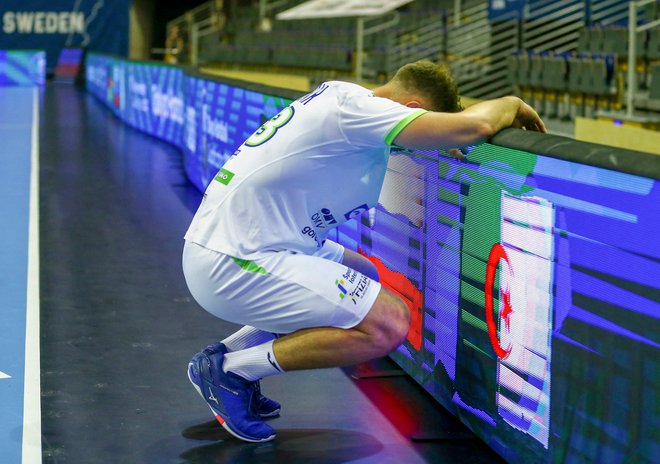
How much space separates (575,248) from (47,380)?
2.44 m

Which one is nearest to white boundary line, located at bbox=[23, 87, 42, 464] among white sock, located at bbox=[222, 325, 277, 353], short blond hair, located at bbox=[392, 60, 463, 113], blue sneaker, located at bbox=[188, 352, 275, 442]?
blue sneaker, located at bbox=[188, 352, 275, 442]

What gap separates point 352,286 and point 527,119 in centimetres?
86

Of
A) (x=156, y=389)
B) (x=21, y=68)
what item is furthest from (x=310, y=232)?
(x=21, y=68)

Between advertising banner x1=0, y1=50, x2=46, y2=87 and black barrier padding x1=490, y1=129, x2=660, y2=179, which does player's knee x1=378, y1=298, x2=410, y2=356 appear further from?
advertising banner x1=0, y1=50, x2=46, y2=87

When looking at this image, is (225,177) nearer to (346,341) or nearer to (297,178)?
(297,178)

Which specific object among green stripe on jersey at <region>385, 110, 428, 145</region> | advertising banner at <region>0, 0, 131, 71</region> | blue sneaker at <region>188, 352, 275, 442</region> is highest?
advertising banner at <region>0, 0, 131, 71</region>

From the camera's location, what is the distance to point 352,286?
3648 mm

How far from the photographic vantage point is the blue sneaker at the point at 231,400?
379 centimetres

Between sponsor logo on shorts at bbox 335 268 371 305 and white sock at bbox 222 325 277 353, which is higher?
sponsor logo on shorts at bbox 335 268 371 305

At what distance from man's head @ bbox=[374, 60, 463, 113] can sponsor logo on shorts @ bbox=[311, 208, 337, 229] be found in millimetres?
462

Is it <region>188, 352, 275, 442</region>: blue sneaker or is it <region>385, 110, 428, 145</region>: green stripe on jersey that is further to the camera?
<region>188, 352, 275, 442</region>: blue sneaker

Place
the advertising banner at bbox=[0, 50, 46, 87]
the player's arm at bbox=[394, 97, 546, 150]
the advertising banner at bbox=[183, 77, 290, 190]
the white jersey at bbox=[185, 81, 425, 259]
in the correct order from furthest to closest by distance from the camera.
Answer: the advertising banner at bbox=[0, 50, 46, 87], the advertising banner at bbox=[183, 77, 290, 190], the white jersey at bbox=[185, 81, 425, 259], the player's arm at bbox=[394, 97, 546, 150]

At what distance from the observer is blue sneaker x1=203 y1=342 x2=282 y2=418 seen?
155 inches

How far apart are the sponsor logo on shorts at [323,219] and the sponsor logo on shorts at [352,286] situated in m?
0.20
